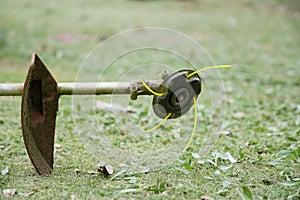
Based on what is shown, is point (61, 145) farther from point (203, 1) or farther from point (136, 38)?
point (203, 1)

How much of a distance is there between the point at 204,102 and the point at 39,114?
262 centimetres

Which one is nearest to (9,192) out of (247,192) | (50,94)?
(50,94)

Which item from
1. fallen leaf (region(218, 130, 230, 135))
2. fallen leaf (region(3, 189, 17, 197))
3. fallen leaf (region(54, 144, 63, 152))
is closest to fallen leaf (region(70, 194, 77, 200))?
fallen leaf (region(3, 189, 17, 197))

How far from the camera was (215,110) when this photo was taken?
15.5ft

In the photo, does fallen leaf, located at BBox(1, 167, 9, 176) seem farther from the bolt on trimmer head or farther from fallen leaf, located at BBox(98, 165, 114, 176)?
fallen leaf, located at BBox(98, 165, 114, 176)

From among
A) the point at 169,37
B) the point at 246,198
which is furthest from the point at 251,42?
the point at 246,198

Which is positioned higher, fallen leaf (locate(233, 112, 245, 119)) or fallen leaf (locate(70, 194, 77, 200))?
fallen leaf (locate(233, 112, 245, 119))

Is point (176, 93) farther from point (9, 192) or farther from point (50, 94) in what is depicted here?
point (9, 192)

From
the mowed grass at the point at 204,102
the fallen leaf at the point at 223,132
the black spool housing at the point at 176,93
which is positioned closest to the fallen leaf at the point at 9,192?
the mowed grass at the point at 204,102

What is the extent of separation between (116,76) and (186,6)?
5.87 metres

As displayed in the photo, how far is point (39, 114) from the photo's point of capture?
265cm

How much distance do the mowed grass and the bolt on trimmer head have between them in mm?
192

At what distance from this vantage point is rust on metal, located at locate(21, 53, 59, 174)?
2.54 meters

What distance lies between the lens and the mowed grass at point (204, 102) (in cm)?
256
